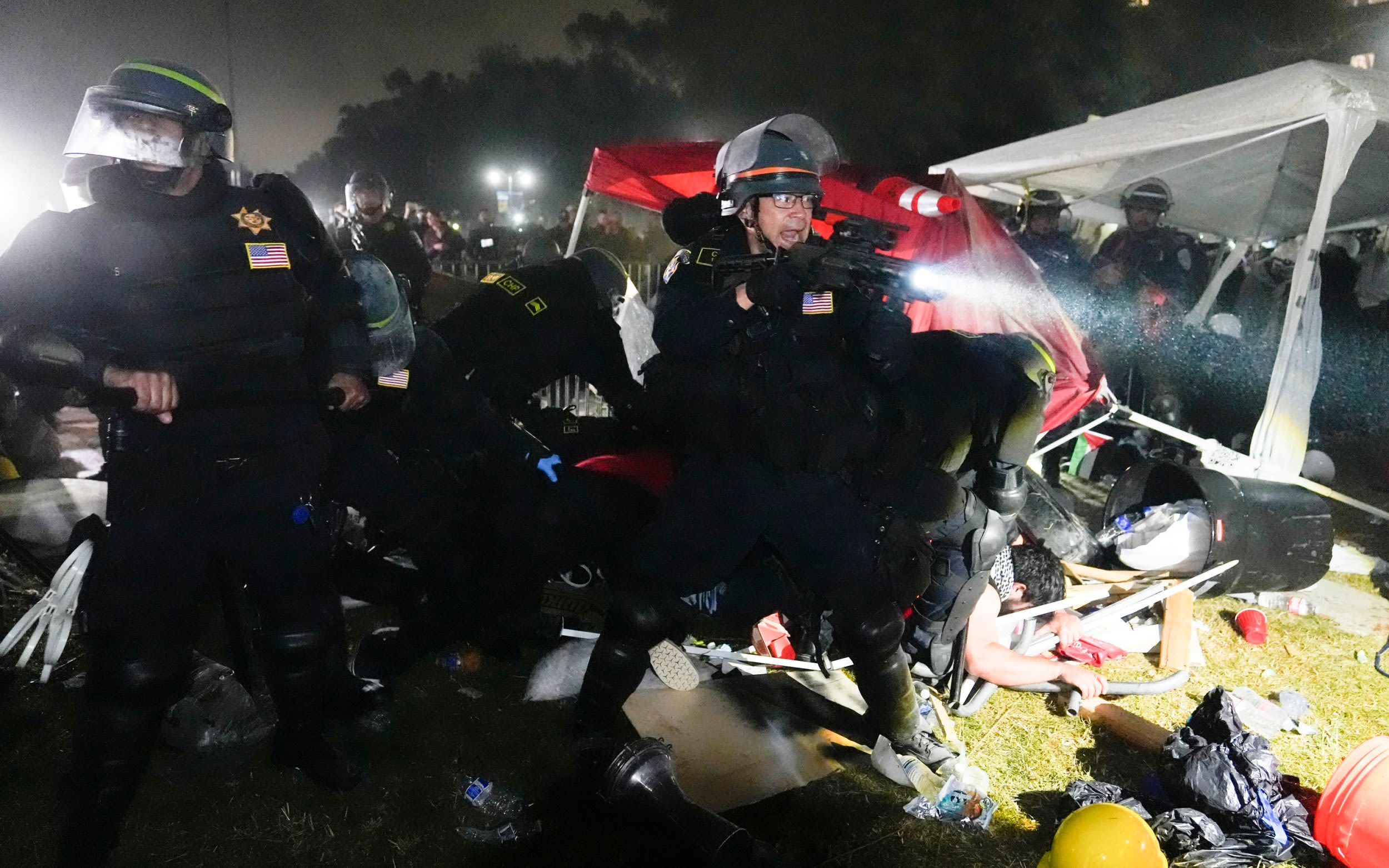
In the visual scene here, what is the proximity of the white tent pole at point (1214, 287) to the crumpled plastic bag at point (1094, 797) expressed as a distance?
625cm

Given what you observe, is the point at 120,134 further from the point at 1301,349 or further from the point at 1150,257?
the point at 1150,257

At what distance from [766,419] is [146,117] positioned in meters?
2.15

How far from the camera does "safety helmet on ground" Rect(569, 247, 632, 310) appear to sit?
505 centimetres

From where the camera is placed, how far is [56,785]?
9.93ft

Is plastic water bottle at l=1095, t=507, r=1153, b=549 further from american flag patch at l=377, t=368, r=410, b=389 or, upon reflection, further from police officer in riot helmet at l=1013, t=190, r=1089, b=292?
american flag patch at l=377, t=368, r=410, b=389

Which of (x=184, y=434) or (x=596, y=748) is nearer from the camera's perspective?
(x=184, y=434)

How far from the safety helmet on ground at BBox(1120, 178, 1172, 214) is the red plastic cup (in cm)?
471

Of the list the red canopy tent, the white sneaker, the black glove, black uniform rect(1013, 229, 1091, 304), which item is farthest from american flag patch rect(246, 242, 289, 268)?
black uniform rect(1013, 229, 1091, 304)

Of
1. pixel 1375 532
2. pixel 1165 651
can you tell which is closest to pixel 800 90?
pixel 1375 532

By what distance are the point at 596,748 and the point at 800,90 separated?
1255 inches

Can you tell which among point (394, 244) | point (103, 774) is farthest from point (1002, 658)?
point (394, 244)

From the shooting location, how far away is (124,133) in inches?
96.1

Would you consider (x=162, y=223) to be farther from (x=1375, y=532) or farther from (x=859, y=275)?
(x=1375, y=532)

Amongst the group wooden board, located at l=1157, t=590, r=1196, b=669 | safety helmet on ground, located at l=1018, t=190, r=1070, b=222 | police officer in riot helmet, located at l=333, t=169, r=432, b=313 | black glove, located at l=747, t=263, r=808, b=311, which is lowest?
wooden board, located at l=1157, t=590, r=1196, b=669
